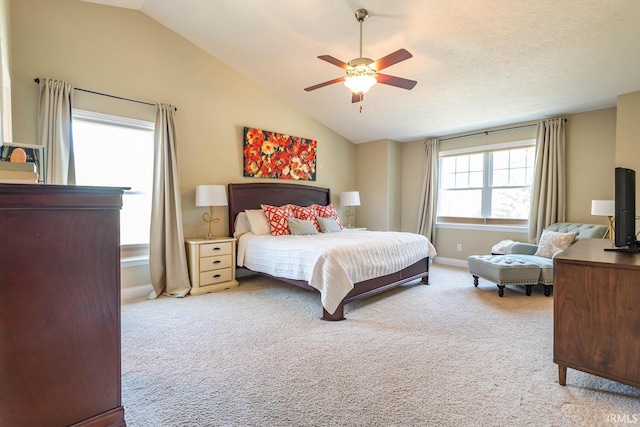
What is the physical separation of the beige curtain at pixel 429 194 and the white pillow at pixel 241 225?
3.29 metres

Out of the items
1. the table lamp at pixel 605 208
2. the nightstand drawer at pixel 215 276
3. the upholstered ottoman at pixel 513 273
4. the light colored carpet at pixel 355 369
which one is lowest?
the light colored carpet at pixel 355 369

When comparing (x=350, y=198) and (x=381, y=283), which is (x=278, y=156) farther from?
(x=381, y=283)

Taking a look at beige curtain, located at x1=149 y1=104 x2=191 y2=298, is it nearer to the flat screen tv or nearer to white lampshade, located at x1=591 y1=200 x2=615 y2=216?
the flat screen tv

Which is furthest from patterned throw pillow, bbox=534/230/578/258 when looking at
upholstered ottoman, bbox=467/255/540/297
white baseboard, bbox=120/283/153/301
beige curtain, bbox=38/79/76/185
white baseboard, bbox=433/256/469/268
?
beige curtain, bbox=38/79/76/185

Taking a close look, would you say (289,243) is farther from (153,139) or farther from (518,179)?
(518,179)

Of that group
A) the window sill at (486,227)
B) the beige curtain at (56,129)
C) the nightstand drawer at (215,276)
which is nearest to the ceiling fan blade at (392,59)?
the nightstand drawer at (215,276)

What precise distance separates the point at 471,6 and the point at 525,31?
635 mm

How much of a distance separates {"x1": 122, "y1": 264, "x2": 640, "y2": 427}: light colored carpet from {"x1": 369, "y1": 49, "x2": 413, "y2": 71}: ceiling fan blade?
2.31 m

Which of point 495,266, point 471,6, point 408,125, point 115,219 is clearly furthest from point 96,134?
point 495,266

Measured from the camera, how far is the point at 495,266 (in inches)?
147

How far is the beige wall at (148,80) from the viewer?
3.03 metres

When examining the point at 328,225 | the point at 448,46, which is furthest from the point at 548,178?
the point at 328,225

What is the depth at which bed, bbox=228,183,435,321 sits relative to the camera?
3.15 metres

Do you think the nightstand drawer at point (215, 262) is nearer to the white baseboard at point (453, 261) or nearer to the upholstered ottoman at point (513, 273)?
the upholstered ottoman at point (513, 273)
